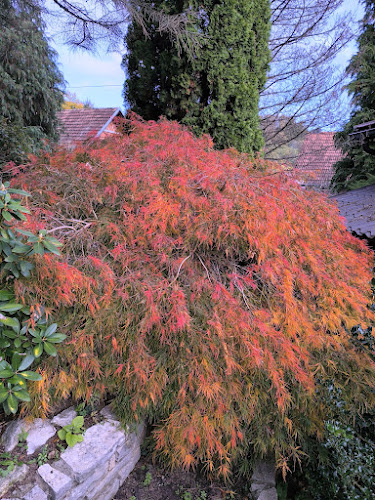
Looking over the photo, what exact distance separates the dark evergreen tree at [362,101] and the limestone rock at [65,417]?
273 inches

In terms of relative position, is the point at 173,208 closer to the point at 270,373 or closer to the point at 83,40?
the point at 270,373

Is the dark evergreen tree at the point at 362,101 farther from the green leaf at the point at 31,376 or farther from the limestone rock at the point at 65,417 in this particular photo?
the green leaf at the point at 31,376

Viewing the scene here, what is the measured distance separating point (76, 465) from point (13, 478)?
0.27 metres

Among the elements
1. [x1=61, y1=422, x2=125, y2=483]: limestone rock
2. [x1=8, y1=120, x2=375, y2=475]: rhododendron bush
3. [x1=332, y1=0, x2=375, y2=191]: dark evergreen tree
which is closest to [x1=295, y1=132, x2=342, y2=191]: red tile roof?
[x1=332, y1=0, x2=375, y2=191]: dark evergreen tree

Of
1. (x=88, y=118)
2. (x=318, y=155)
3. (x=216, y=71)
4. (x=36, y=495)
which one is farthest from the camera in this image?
(x=88, y=118)

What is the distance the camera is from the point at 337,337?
2.31m

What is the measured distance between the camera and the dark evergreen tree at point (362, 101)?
7.10 m

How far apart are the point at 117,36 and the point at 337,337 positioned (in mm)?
4069

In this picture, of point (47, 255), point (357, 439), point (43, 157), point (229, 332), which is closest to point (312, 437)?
point (357, 439)

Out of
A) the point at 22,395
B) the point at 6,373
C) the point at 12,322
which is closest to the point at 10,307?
the point at 12,322

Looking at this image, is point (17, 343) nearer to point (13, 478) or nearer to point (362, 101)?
point (13, 478)

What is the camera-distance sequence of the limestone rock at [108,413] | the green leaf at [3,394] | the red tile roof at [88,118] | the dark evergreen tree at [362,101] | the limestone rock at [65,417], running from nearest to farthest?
the green leaf at [3,394] → the limestone rock at [65,417] → the limestone rock at [108,413] → the dark evergreen tree at [362,101] → the red tile roof at [88,118]

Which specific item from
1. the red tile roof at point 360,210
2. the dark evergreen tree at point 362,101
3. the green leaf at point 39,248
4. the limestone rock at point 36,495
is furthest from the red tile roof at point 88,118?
the limestone rock at point 36,495

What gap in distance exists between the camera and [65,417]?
6.27ft
